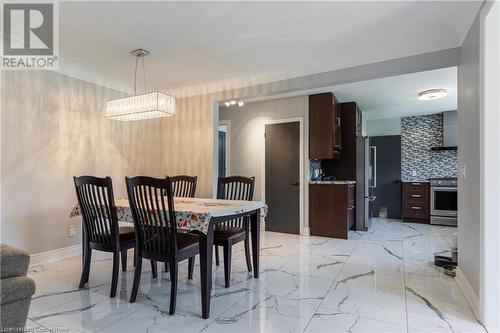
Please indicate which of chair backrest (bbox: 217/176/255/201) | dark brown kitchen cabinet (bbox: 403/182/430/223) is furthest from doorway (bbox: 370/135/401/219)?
chair backrest (bbox: 217/176/255/201)

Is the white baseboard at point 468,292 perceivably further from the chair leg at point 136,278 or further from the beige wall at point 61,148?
the beige wall at point 61,148

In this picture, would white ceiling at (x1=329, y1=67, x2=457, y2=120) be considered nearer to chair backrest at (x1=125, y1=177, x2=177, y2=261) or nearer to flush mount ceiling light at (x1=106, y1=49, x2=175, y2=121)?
flush mount ceiling light at (x1=106, y1=49, x2=175, y2=121)

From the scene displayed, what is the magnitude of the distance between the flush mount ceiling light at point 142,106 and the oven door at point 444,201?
565 cm

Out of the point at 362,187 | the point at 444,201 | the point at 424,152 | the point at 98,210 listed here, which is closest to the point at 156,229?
the point at 98,210

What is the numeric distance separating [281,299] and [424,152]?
18.6 ft

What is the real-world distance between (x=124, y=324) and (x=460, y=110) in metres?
3.43

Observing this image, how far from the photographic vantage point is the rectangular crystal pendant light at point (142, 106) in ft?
9.15

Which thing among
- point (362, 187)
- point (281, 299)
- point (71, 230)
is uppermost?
point (362, 187)

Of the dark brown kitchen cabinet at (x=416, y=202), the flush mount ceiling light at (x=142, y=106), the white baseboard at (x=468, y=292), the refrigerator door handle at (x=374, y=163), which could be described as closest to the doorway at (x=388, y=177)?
the refrigerator door handle at (x=374, y=163)

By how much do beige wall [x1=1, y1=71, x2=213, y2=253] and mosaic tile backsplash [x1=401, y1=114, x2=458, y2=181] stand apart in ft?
16.0

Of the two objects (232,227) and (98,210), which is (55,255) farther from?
(232,227)

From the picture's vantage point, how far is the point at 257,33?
2.66 m

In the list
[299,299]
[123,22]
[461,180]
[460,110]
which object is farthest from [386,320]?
Answer: [123,22]
